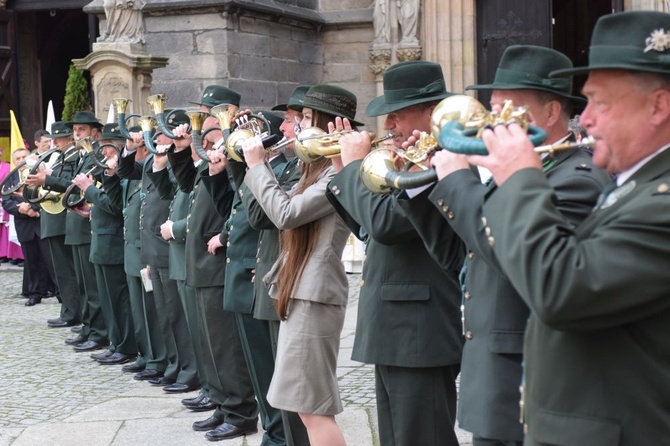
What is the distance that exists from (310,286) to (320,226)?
0.31 m

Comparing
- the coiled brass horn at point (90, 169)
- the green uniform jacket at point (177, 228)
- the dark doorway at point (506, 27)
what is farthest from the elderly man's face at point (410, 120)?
the dark doorway at point (506, 27)

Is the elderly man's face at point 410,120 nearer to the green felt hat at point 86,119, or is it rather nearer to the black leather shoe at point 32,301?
the green felt hat at point 86,119

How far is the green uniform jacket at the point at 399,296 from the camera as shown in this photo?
4.12 m

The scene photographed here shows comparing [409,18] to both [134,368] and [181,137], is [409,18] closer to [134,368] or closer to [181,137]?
[134,368]

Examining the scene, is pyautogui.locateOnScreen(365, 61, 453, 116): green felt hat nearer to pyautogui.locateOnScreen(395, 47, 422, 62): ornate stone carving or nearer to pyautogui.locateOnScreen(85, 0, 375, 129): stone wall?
pyautogui.locateOnScreen(85, 0, 375, 129): stone wall

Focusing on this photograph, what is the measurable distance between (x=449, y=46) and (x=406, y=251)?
38.6 ft

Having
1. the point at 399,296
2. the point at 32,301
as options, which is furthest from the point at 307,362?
the point at 32,301

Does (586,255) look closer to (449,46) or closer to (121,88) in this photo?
(121,88)

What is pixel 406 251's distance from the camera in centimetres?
427

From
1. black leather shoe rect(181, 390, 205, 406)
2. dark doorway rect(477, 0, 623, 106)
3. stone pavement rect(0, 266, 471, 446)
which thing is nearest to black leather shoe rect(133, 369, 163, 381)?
stone pavement rect(0, 266, 471, 446)

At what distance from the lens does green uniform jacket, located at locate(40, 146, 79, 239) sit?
10414 mm

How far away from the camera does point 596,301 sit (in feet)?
8.20

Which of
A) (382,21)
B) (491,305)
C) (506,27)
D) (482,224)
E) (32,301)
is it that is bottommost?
(32,301)

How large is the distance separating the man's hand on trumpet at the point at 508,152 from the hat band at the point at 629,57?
0.87 feet
